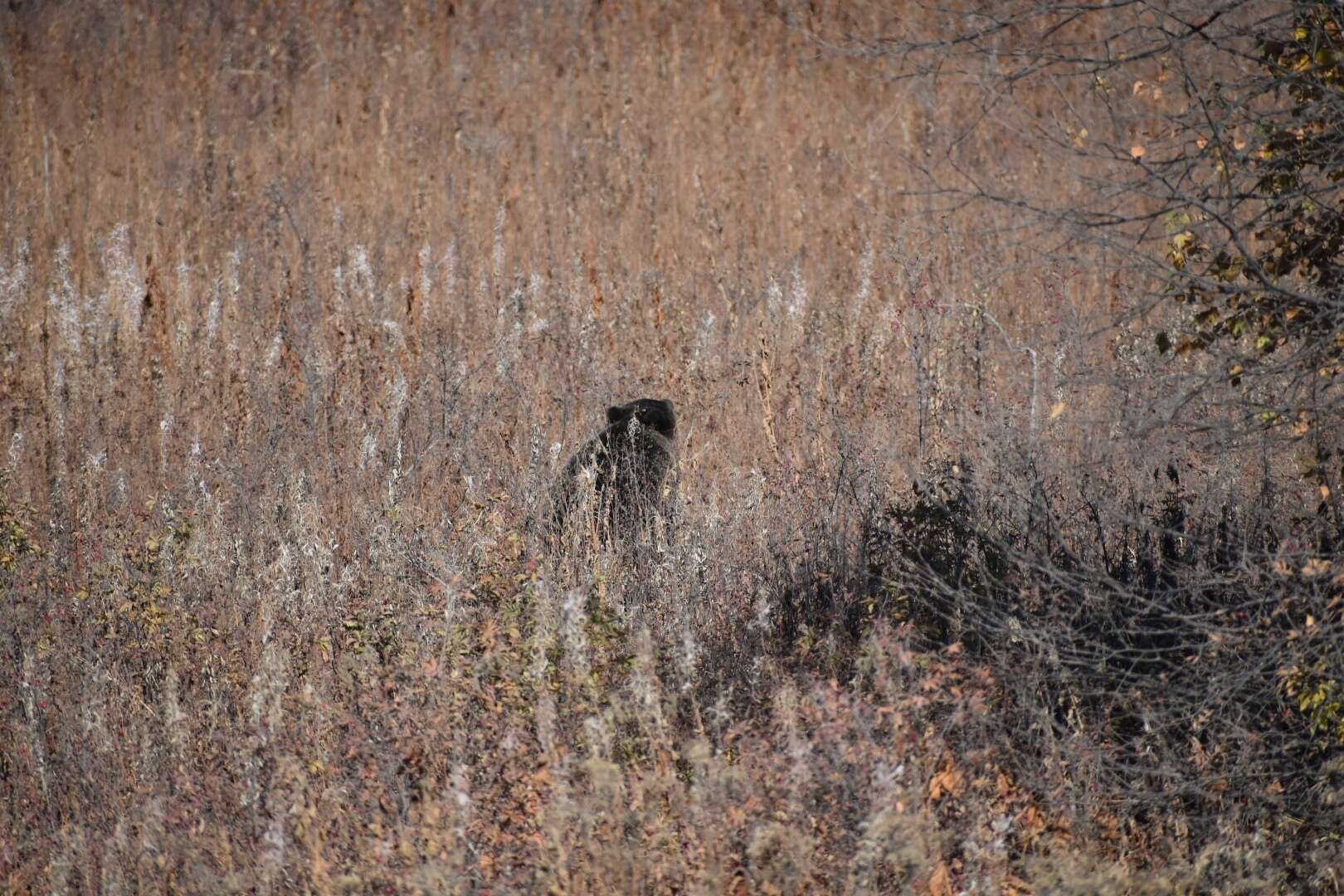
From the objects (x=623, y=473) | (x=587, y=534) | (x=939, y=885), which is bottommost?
(x=939, y=885)

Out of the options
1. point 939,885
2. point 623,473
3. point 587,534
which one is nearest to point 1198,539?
point 939,885

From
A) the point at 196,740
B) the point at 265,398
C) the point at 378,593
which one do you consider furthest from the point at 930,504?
the point at 265,398

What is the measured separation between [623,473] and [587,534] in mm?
679

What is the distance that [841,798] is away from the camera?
3.70 metres

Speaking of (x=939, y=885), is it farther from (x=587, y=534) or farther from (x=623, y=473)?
(x=623, y=473)

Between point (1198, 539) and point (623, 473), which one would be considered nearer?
point (1198, 539)

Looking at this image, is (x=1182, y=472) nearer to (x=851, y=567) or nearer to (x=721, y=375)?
(x=851, y=567)

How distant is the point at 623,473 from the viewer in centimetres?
605

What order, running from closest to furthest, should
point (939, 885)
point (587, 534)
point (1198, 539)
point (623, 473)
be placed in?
point (939, 885), point (1198, 539), point (587, 534), point (623, 473)

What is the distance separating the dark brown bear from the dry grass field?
204mm

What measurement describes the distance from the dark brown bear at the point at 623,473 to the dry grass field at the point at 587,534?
0.67 ft

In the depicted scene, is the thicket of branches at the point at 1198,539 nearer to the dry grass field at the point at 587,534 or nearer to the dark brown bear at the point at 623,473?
the dry grass field at the point at 587,534

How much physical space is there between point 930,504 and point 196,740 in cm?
281

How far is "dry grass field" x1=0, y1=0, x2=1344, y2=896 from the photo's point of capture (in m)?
3.68
